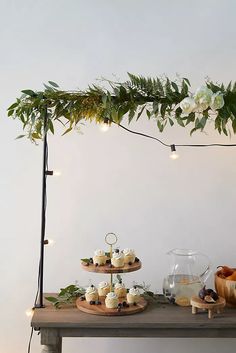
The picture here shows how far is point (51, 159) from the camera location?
2.13 m

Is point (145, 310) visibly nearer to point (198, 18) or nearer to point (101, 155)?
point (101, 155)

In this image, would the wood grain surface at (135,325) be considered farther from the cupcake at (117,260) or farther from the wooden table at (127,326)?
the cupcake at (117,260)

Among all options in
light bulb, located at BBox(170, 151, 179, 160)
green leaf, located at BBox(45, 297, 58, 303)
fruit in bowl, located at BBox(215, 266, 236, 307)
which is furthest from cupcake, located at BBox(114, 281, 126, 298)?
light bulb, located at BBox(170, 151, 179, 160)

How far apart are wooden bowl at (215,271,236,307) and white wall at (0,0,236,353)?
283mm

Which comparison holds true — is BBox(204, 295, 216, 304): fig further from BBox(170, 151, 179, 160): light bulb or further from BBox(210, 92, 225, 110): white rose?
BBox(210, 92, 225, 110): white rose

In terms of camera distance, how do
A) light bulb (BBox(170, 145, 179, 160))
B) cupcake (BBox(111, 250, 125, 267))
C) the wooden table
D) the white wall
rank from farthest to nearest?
the white wall
light bulb (BBox(170, 145, 179, 160))
cupcake (BBox(111, 250, 125, 267))
the wooden table

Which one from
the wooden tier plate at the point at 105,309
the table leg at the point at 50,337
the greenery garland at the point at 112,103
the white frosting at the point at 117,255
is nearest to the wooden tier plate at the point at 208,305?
the wooden tier plate at the point at 105,309

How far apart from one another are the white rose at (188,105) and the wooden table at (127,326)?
0.75 m

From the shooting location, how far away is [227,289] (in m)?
1.85

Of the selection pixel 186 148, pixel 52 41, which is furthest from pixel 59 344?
pixel 52 41

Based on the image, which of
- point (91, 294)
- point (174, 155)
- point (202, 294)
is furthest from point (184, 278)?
point (174, 155)

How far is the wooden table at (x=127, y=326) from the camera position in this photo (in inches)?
66.4

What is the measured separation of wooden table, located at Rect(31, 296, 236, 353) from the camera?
5.54 feet

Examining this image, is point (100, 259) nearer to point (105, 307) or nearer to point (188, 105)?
point (105, 307)
